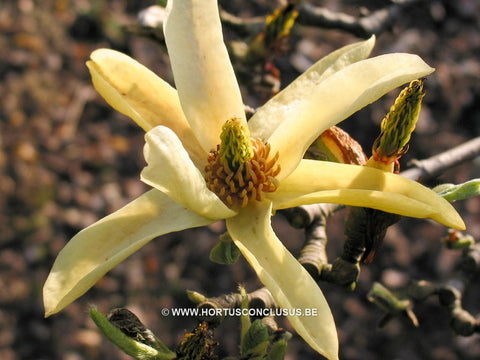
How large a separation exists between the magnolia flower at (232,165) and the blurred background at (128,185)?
4.84ft

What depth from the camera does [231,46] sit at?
2.01 metres

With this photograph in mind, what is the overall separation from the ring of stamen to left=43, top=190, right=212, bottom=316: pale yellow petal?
0.13m

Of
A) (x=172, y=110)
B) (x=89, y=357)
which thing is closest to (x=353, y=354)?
(x=89, y=357)

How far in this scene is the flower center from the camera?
130cm

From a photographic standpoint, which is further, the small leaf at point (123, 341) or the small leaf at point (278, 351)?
the small leaf at point (278, 351)

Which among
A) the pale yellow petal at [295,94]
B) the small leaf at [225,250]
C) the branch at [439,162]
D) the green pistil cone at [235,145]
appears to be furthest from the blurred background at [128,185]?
the small leaf at [225,250]

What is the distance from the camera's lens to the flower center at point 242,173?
1305 millimetres

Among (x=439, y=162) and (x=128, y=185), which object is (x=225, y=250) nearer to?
(x=439, y=162)

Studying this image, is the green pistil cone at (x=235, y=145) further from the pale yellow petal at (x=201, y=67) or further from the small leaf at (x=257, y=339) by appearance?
the small leaf at (x=257, y=339)

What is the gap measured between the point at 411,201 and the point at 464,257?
0.92 meters

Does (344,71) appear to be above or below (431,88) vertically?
above

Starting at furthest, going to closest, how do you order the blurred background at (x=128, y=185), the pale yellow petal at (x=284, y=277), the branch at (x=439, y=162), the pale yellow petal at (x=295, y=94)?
the blurred background at (x=128, y=185) < the branch at (x=439, y=162) < the pale yellow petal at (x=295, y=94) < the pale yellow petal at (x=284, y=277)

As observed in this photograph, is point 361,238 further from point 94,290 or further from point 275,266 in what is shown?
point 94,290

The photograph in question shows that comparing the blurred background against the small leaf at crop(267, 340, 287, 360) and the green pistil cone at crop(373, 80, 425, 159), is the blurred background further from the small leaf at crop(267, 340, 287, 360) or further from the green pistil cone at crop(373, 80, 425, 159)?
the small leaf at crop(267, 340, 287, 360)
